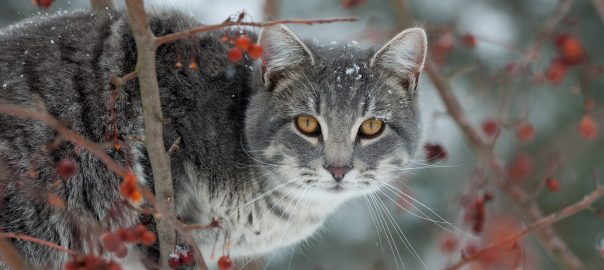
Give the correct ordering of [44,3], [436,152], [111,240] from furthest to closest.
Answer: [436,152], [44,3], [111,240]

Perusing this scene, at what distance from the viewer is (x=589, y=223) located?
9.42 meters

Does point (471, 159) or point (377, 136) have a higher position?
point (377, 136)

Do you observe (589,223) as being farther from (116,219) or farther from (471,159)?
(116,219)

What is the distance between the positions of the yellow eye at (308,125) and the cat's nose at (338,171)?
28 centimetres

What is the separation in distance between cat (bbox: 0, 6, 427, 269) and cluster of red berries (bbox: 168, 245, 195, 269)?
0.53 metres

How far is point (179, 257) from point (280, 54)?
1.50 meters

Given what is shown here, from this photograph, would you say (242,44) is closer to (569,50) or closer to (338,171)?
(338,171)

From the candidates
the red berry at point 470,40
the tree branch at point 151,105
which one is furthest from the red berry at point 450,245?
the tree branch at point 151,105

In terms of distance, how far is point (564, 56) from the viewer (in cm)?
344

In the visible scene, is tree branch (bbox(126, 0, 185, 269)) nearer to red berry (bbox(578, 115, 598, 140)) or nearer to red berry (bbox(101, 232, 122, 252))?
red berry (bbox(101, 232, 122, 252))

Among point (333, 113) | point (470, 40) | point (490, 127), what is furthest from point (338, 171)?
point (470, 40)

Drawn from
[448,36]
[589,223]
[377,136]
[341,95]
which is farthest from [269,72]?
[589,223]

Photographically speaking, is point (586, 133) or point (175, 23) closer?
point (586, 133)

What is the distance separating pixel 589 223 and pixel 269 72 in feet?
23.0
